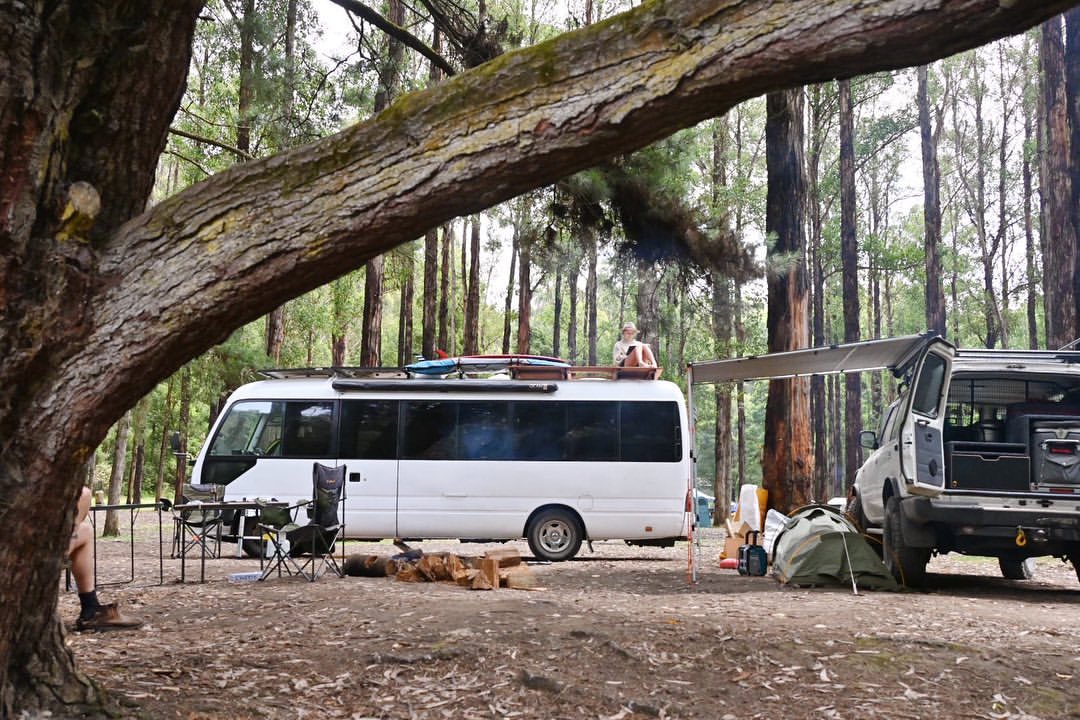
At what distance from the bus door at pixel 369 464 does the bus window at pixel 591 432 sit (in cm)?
234

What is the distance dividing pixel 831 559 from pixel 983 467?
152cm

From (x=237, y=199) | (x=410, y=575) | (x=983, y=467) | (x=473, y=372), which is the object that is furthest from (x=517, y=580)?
(x=237, y=199)

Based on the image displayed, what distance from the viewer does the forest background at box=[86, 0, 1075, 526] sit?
25.5 feet

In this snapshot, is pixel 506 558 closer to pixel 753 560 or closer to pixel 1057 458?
pixel 753 560

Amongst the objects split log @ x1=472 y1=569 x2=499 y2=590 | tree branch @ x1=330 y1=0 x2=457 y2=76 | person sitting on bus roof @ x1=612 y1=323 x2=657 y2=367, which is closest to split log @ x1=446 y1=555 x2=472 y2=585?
split log @ x1=472 y1=569 x2=499 y2=590

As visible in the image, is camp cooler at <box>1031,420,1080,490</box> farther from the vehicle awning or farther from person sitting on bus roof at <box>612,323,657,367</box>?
person sitting on bus roof at <box>612,323,657,367</box>

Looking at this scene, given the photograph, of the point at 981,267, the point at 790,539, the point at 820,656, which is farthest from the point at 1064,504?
the point at 981,267

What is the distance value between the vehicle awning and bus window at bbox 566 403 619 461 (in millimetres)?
3474

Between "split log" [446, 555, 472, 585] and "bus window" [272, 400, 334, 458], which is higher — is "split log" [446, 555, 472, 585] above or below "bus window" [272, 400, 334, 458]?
below

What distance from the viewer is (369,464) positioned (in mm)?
12617

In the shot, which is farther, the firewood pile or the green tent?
the green tent

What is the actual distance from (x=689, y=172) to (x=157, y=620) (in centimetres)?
545

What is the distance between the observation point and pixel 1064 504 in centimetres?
791

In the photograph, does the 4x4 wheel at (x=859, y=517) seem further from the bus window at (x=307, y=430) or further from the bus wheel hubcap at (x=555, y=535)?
the bus window at (x=307, y=430)
